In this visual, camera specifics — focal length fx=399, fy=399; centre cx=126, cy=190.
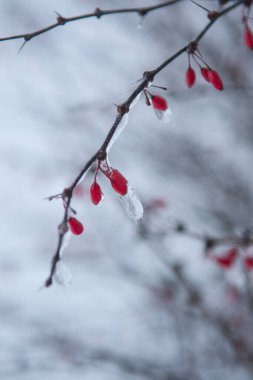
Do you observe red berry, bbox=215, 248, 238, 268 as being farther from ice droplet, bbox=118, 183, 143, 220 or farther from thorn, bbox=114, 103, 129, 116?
thorn, bbox=114, 103, 129, 116

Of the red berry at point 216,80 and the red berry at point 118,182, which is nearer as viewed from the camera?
the red berry at point 118,182

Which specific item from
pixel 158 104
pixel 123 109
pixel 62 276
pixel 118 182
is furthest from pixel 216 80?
pixel 62 276

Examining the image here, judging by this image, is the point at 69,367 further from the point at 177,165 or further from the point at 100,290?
the point at 177,165

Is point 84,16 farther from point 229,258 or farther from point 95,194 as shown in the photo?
point 229,258

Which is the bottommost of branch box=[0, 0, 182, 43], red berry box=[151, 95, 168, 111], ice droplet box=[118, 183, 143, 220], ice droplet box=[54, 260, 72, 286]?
ice droplet box=[54, 260, 72, 286]

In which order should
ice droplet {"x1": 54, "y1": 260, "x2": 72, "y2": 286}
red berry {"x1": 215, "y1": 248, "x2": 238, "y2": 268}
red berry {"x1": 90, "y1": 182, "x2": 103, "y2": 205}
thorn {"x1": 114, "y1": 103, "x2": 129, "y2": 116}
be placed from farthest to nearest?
red berry {"x1": 215, "y1": 248, "x2": 238, "y2": 268} → ice droplet {"x1": 54, "y1": 260, "x2": 72, "y2": 286} → red berry {"x1": 90, "y1": 182, "x2": 103, "y2": 205} → thorn {"x1": 114, "y1": 103, "x2": 129, "y2": 116}

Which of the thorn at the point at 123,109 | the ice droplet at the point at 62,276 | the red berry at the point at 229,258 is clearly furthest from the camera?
the red berry at the point at 229,258

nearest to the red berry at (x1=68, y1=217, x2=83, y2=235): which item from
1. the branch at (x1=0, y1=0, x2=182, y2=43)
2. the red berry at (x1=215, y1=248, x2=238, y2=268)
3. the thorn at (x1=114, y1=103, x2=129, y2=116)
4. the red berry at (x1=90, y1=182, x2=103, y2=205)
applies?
the red berry at (x1=90, y1=182, x2=103, y2=205)

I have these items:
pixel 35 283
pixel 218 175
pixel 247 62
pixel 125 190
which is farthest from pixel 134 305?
pixel 125 190

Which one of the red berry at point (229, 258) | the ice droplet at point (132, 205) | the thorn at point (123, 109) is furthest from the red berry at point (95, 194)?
the red berry at point (229, 258)

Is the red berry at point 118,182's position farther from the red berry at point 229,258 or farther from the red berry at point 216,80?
the red berry at point 229,258

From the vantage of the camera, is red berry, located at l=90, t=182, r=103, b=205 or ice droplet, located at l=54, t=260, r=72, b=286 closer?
red berry, located at l=90, t=182, r=103, b=205

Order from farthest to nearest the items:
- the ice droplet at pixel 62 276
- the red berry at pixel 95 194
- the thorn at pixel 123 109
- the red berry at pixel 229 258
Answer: the red berry at pixel 229 258 → the ice droplet at pixel 62 276 → the red berry at pixel 95 194 → the thorn at pixel 123 109
